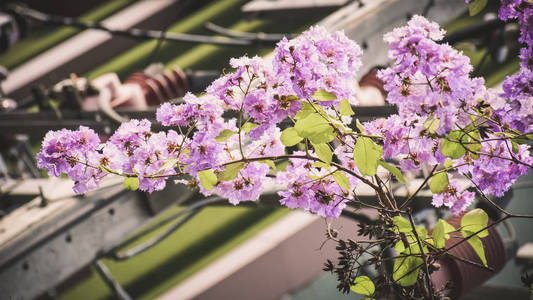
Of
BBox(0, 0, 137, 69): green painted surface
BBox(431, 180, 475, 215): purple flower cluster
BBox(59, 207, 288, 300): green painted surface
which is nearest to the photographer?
BBox(431, 180, 475, 215): purple flower cluster

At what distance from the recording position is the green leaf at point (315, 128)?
3.04ft

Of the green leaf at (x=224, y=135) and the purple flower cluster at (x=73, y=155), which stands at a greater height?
the purple flower cluster at (x=73, y=155)

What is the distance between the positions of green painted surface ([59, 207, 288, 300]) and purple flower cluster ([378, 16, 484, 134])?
248 cm

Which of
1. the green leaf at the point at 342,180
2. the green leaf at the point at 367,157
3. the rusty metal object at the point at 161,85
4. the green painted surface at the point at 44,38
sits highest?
the green painted surface at the point at 44,38

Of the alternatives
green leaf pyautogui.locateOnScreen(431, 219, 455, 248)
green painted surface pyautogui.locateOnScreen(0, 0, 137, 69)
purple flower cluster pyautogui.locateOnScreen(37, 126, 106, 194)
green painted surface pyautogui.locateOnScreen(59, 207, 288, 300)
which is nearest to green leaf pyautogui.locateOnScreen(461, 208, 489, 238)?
green leaf pyautogui.locateOnScreen(431, 219, 455, 248)

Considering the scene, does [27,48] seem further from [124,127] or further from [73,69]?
[124,127]

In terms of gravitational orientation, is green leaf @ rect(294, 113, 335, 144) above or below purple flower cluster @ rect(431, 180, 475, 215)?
above

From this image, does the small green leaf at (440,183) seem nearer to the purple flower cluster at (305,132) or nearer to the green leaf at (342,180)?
the purple flower cluster at (305,132)

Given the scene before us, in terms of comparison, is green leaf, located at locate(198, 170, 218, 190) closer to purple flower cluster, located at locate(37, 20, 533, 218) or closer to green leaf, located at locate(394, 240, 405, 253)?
purple flower cluster, located at locate(37, 20, 533, 218)

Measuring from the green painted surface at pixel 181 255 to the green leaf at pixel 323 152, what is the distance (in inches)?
91.9

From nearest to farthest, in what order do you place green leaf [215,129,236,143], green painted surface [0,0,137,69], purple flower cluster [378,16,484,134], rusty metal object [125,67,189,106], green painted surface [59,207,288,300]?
1. purple flower cluster [378,16,484,134]
2. green leaf [215,129,236,143]
3. green painted surface [59,207,288,300]
4. rusty metal object [125,67,189,106]
5. green painted surface [0,0,137,69]

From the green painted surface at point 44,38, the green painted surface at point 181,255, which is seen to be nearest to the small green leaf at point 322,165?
the green painted surface at point 181,255

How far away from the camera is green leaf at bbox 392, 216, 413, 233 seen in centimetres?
98

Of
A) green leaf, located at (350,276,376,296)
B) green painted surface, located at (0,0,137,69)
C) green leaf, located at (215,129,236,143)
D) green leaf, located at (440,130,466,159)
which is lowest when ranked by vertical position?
green leaf, located at (350,276,376,296)
